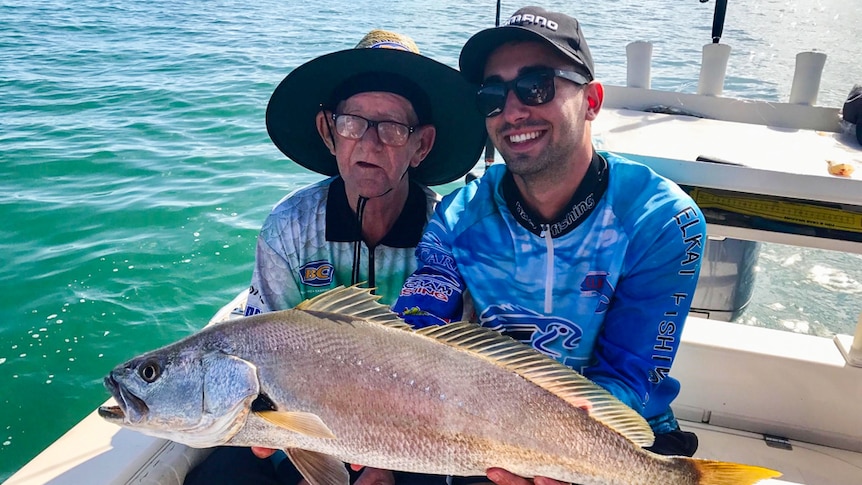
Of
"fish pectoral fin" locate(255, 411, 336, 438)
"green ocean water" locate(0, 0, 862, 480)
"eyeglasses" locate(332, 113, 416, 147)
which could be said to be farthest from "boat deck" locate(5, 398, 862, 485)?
"green ocean water" locate(0, 0, 862, 480)

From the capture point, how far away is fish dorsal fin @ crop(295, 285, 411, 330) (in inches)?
72.6

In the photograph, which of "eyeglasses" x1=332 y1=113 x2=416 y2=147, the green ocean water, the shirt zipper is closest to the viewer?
the shirt zipper

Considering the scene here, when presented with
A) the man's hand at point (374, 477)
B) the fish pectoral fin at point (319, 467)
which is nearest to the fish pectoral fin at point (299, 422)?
the fish pectoral fin at point (319, 467)

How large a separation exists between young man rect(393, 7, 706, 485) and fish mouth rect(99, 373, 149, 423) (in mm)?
842

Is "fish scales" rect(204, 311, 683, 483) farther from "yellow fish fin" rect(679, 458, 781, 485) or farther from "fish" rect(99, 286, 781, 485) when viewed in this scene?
"yellow fish fin" rect(679, 458, 781, 485)

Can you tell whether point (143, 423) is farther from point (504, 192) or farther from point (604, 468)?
point (504, 192)

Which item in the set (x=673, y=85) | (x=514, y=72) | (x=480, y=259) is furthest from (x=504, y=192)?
(x=673, y=85)

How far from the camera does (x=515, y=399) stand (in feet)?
5.61

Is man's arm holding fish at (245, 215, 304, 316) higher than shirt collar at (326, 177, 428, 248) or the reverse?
the reverse

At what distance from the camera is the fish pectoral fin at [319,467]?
1.72 meters

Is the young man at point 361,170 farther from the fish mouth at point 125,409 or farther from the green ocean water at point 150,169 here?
the green ocean water at point 150,169

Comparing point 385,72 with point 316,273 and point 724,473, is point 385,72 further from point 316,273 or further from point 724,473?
point 724,473

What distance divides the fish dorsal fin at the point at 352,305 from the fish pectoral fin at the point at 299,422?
313 millimetres

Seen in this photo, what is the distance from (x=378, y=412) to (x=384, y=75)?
1548mm
